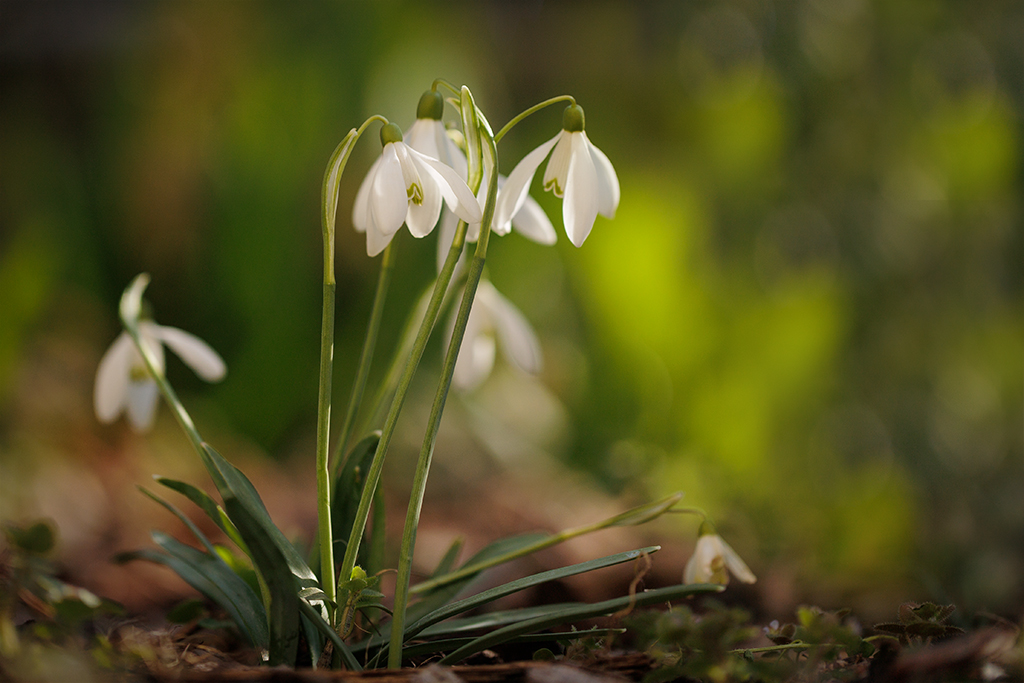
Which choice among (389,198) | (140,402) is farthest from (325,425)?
(140,402)

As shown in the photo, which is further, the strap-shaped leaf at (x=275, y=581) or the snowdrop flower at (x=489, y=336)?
the snowdrop flower at (x=489, y=336)

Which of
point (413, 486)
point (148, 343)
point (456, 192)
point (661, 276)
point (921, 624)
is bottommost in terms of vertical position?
point (921, 624)

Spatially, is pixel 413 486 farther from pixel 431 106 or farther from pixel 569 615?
pixel 431 106

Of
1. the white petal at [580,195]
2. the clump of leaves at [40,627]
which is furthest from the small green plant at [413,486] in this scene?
the clump of leaves at [40,627]

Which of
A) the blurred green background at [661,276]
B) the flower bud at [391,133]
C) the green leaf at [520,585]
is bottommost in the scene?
the green leaf at [520,585]

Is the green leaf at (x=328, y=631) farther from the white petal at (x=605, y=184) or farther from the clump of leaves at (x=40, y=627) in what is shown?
the white petal at (x=605, y=184)

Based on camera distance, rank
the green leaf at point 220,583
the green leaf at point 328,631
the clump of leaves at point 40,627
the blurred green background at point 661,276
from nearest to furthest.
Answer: the clump of leaves at point 40,627
the green leaf at point 328,631
the green leaf at point 220,583
the blurred green background at point 661,276

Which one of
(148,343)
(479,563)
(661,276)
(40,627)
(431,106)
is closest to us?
(40,627)

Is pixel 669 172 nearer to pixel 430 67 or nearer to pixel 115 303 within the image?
pixel 430 67
